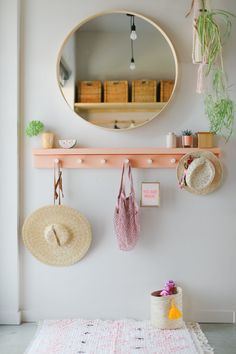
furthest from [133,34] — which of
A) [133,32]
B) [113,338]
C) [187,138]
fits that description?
[113,338]

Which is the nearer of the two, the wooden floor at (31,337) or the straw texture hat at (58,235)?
the wooden floor at (31,337)

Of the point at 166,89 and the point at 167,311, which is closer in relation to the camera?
the point at 167,311

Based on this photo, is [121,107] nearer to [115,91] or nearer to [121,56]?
[115,91]

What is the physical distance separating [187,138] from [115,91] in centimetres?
51

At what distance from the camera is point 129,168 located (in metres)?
2.84

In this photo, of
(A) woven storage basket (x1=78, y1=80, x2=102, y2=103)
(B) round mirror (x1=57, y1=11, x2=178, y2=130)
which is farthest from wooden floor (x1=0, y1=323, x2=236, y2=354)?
(A) woven storage basket (x1=78, y1=80, x2=102, y2=103)

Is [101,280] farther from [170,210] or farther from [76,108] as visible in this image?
[76,108]

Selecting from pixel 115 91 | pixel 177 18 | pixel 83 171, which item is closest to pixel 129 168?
pixel 83 171

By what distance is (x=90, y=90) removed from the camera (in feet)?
9.34

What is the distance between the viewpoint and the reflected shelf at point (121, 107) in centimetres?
284

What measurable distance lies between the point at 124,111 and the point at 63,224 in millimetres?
769

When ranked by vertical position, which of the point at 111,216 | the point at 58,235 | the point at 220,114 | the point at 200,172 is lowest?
the point at 58,235

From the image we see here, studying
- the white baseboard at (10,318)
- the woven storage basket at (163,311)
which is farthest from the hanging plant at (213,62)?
the white baseboard at (10,318)

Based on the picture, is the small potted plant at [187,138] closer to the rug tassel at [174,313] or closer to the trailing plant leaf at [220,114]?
the trailing plant leaf at [220,114]
